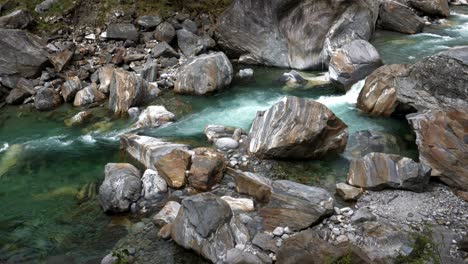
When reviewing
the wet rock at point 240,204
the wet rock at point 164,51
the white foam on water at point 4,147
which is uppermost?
the wet rock at point 164,51

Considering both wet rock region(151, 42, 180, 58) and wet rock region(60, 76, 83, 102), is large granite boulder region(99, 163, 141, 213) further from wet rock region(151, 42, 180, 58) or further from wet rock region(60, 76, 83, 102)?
wet rock region(151, 42, 180, 58)

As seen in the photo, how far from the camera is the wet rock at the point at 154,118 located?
14033 millimetres

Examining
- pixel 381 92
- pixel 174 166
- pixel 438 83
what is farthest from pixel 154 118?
pixel 438 83

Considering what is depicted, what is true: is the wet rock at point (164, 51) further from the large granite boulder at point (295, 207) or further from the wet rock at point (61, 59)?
the large granite boulder at point (295, 207)

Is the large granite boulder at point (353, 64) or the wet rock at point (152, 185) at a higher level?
the large granite boulder at point (353, 64)

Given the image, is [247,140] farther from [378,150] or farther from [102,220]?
[102,220]

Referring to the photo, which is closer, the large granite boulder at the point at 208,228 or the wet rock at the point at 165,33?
the large granite boulder at the point at 208,228

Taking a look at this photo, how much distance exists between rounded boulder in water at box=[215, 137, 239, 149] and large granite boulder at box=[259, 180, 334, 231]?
291 cm

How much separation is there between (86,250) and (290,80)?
10615 millimetres

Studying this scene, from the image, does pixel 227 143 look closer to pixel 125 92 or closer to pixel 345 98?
pixel 345 98

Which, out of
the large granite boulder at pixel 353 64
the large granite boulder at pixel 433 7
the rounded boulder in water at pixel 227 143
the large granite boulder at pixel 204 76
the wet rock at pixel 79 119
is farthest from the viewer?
the large granite boulder at pixel 433 7

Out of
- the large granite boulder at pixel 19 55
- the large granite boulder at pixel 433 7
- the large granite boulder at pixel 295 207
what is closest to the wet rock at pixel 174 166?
the large granite boulder at pixel 295 207

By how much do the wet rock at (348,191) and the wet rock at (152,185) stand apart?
407 cm

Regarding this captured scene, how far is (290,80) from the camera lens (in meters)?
16.8
